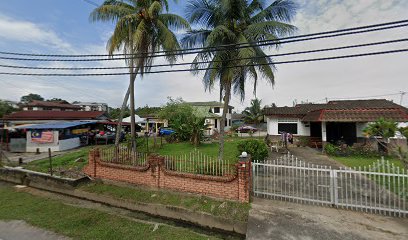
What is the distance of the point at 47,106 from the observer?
174ft

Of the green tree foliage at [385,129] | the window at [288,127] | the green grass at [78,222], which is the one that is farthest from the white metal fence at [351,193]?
the window at [288,127]

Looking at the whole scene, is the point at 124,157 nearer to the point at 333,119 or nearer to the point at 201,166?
the point at 201,166

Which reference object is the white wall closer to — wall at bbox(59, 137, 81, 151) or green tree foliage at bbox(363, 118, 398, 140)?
wall at bbox(59, 137, 81, 151)

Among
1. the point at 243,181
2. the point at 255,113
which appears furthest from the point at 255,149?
the point at 255,113

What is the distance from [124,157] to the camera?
873cm

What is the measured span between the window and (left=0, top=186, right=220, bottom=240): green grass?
16.8 meters

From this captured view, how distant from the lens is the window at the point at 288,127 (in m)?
20.0

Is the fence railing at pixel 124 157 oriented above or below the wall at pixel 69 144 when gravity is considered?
above

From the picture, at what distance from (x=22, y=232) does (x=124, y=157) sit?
3739 mm

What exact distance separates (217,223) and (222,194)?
3.32ft

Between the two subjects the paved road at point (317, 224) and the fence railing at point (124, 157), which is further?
the fence railing at point (124, 157)

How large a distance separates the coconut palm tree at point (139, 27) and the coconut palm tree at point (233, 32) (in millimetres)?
2258

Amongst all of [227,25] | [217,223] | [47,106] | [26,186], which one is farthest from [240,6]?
[47,106]

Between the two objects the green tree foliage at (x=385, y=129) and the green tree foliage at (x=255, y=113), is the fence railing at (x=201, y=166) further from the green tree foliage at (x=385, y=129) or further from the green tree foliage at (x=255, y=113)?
the green tree foliage at (x=255, y=113)
